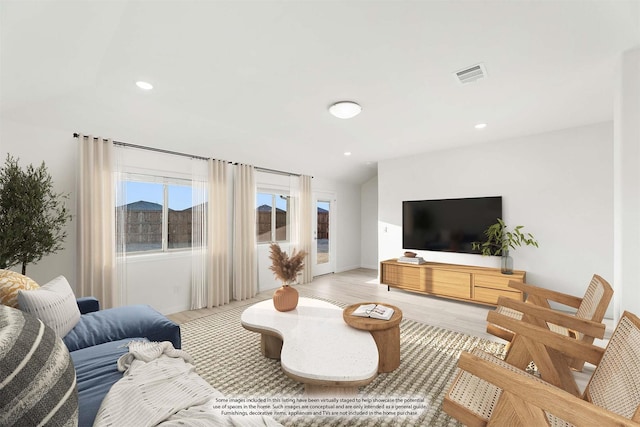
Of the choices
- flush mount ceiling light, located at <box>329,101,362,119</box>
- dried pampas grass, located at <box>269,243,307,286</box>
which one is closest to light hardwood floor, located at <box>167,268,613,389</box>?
dried pampas grass, located at <box>269,243,307,286</box>

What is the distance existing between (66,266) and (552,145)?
615cm

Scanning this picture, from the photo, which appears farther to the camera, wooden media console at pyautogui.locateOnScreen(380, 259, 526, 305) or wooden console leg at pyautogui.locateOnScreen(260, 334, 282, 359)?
wooden media console at pyautogui.locateOnScreen(380, 259, 526, 305)

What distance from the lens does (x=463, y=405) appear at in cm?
128

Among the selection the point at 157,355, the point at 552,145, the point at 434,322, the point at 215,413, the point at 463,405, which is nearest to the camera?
the point at 215,413

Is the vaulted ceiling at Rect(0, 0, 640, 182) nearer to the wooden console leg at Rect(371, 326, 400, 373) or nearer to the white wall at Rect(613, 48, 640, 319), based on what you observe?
the white wall at Rect(613, 48, 640, 319)

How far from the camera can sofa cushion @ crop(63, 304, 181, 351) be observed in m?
1.88

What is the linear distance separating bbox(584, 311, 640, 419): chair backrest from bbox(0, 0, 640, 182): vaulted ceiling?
173 cm

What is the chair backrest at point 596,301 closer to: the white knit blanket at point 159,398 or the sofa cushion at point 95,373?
the white knit blanket at point 159,398

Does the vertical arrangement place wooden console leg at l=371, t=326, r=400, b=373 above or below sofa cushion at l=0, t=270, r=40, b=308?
below

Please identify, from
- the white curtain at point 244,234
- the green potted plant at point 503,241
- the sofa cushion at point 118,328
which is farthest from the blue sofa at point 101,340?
the green potted plant at point 503,241

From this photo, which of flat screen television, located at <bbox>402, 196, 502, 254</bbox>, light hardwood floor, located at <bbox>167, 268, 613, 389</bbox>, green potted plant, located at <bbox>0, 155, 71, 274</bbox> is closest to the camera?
green potted plant, located at <bbox>0, 155, 71, 274</bbox>

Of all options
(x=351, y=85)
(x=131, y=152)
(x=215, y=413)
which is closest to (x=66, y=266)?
(x=131, y=152)

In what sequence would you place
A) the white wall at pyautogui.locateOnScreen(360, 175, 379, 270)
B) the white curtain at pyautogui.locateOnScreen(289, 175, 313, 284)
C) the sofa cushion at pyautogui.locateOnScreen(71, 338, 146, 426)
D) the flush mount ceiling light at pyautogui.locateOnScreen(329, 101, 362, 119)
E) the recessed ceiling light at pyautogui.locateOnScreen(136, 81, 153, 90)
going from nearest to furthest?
the sofa cushion at pyautogui.locateOnScreen(71, 338, 146, 426) < the recessed ceiling light at pyautogui.locateOnScreen(136, 81, 153, 90) < the flush mount ceiling light at pyautogui.locateOnScreen(329, 101, 362, 119) < the white curtain at pyautogui.locateOnScreen(289, 175, 313, 284) < the white wall at pyautogui.locateOnScreen(360, 175, 379, 270)

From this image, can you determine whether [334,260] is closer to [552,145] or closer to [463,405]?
[552,145]
